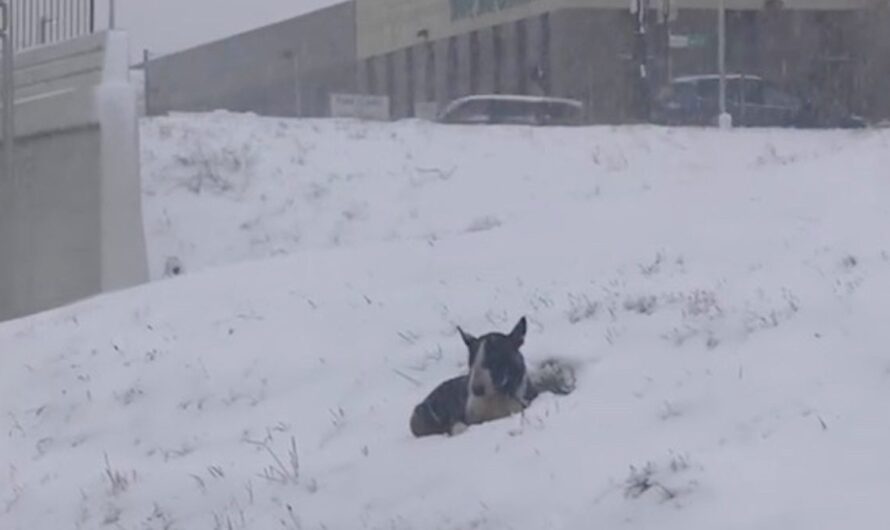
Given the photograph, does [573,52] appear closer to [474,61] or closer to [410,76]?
[474,61]

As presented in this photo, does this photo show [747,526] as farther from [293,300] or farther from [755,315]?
[293,300]

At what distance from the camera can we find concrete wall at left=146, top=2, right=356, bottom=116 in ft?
196

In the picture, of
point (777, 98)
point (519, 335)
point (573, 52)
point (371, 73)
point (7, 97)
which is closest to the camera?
point (519, 335)

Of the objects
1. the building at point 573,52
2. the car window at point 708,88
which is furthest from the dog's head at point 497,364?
the building at point 573,52

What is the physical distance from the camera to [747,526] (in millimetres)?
7875

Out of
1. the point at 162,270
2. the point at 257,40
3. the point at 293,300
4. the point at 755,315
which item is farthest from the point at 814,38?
the point at 755,315

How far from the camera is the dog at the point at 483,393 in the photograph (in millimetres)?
10148

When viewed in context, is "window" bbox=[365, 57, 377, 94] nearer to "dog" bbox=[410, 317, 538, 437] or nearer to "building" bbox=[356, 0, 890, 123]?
"building" bbox=[356, 0, 890, 123]

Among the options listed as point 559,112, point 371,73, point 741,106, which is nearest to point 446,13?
point 371,73

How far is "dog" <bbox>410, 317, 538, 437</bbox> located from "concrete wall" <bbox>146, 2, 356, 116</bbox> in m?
47.5

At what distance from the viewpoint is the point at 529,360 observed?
11.2 meters

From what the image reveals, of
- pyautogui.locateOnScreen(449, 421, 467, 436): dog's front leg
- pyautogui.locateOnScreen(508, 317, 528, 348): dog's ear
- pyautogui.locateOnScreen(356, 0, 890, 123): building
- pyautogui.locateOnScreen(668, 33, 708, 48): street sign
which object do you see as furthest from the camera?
pyautogui.locateOnScreen(668, 33, 708, 48): street sign

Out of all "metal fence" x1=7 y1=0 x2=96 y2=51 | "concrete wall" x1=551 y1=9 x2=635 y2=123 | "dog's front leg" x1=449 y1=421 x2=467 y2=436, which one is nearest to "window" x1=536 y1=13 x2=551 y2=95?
"concrete wall" x1=551 y1=9 x2=635 y2=123

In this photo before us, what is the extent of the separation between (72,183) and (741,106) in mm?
21082
